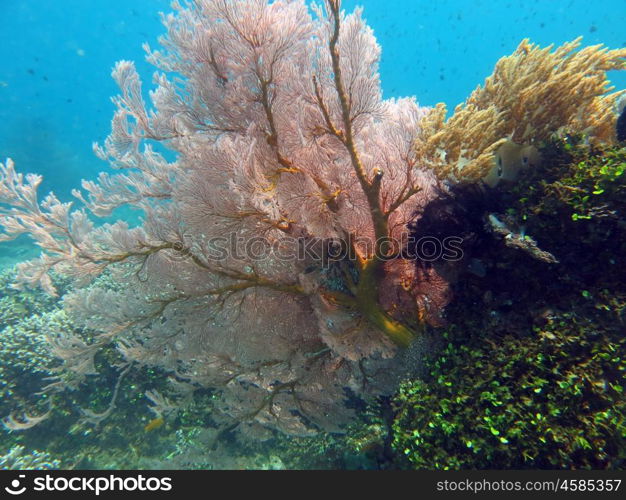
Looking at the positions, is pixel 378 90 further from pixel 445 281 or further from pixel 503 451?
pixel 503 451

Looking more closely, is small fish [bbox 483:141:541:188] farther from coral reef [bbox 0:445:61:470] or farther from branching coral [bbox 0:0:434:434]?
coral reef [bbox 0:445:61:470]

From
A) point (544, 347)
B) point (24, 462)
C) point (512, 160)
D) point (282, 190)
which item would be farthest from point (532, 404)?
point (24, 462)

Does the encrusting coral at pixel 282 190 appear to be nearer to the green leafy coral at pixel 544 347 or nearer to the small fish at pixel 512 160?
the small fish at pixel 512 160

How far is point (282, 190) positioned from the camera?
332 cm

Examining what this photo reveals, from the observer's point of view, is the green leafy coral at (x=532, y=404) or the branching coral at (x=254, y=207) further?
the branching coral at (x=254, y=207)

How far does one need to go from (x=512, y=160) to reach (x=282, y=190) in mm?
2601

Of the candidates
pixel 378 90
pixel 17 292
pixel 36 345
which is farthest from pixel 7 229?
pixel 17 292

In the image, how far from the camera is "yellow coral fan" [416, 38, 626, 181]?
329cm

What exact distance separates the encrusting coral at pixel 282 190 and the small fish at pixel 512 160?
0.21 feet

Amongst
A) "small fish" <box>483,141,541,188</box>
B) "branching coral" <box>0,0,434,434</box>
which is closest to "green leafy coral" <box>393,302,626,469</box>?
"branching coral" <box>0,0,434,434</box>

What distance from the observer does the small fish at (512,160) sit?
356cm

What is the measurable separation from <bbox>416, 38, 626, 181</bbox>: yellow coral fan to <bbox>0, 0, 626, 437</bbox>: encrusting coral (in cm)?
2

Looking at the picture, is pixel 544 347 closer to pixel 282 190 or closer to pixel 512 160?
pixel 512 160

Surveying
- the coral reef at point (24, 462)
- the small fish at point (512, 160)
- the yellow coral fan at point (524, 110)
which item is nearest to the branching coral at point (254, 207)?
the yellow coral fan at point (524, 110)
